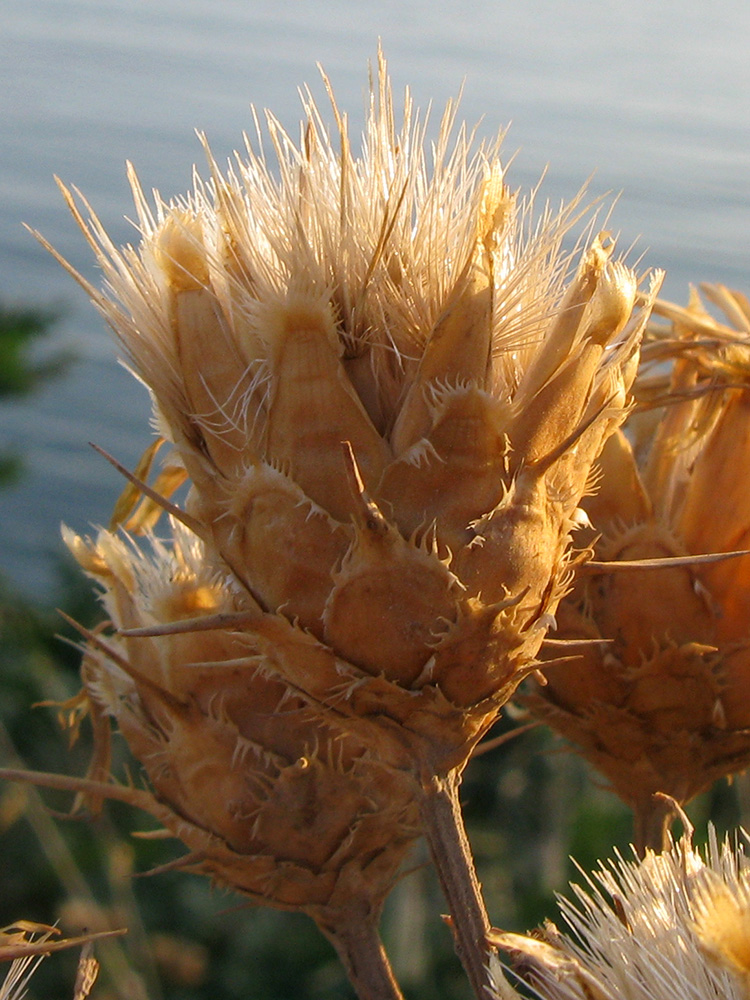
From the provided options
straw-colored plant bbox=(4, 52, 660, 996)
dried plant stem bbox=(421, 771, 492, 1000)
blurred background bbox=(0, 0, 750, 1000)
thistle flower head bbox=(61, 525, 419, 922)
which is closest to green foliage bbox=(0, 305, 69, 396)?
blurred background bbox=(0, 0, 750, 1000)

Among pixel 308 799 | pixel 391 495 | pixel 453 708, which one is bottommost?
pixel 308 799

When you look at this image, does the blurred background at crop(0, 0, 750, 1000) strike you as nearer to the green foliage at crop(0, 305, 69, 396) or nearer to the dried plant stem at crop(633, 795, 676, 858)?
the green foliage at crop(0, 305, 69, 396)

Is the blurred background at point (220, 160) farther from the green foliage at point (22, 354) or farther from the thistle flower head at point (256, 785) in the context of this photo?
the thistle flower head at point (256, 785)

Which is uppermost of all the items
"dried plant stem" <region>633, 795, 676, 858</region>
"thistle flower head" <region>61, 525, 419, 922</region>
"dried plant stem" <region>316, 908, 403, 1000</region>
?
"thistle flower head" <region>61, 525, 419, 922</region>

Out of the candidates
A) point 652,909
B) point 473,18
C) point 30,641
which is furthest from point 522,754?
point 473,18

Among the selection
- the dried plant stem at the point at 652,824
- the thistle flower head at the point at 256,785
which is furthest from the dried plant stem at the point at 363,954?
the dried plant stem at the point at 652,824

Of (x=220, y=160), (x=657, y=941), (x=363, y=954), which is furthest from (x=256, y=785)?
(x=220, y=160)

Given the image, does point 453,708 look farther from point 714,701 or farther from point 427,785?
point 714,701
